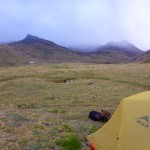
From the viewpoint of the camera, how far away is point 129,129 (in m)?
11.8

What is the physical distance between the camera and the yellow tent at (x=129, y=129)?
37.4 ft

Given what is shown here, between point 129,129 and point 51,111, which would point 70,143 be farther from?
point 51,111

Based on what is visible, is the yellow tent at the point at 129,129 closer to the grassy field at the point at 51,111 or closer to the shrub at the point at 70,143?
the shrub at the point at 70,143

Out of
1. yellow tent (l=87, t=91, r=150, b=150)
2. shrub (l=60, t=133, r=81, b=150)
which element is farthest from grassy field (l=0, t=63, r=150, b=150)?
yellow tent (l=87, t=91, r=150, b=150)

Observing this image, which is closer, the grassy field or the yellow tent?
the yellow tent

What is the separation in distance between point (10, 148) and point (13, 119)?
4.04 m

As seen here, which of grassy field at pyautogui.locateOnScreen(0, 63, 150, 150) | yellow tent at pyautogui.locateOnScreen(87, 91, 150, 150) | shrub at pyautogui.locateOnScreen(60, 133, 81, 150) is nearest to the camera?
yellow tent at pyautogui.locateOnScreen(87, 91, 150, 150)

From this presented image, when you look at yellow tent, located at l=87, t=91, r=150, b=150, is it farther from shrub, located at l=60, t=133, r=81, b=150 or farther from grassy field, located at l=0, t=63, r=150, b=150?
grassy field, located at l=0, t=63, r=150, b=150

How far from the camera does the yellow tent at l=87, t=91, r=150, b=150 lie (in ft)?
37.4

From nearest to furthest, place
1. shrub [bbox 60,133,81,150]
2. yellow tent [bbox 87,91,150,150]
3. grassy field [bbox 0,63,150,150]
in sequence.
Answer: yellow tent [bbox 87,91,150,150]
shrub [bbox 60,133,81,150]
grassy field [bbox 0,63,150,150]

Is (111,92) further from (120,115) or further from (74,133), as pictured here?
(120,115)

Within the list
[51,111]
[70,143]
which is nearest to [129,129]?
A: [70,143]

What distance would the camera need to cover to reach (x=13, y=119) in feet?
58.5

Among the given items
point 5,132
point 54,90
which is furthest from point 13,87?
point 5,132
